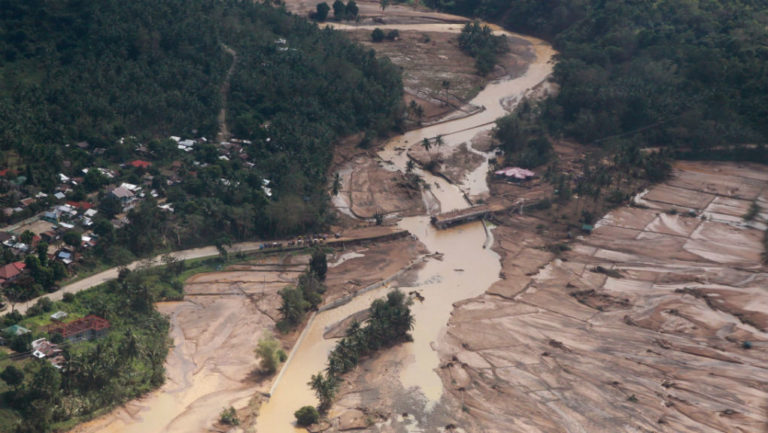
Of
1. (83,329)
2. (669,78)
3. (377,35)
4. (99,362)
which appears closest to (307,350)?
(99,362)

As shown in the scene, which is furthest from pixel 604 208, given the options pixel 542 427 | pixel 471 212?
pixel 542 427

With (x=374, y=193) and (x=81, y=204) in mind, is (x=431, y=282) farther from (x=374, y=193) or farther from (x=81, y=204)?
(x=81, y=204)

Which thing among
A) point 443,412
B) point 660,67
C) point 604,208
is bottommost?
point 443,412

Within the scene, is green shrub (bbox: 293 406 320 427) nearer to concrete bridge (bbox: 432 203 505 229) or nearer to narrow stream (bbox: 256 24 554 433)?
narrow stream (bbox: 256 24 554 433)

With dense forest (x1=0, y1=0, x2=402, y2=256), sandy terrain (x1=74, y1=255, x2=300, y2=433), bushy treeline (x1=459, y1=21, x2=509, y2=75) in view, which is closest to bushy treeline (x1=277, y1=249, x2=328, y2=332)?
sandy terrain (x1=74, y1=255, x2=300, y2=433)

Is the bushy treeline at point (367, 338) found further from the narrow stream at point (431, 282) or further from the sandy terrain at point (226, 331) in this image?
the sandy terrain at point (226, 331)

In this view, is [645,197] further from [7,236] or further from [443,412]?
[7,236]
